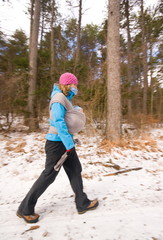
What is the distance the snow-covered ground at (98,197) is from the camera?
1521 mm

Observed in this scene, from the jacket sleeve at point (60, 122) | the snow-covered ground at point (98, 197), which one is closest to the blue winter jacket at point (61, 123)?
the jacket sleeve at point (60, 122)

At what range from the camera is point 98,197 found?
2.26 metres

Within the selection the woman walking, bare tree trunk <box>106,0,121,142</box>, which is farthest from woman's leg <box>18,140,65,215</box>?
bare tree trunk <box>106,0,121,142</box>

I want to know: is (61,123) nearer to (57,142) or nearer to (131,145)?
(57,142)

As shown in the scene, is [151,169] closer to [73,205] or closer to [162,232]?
[162,232]

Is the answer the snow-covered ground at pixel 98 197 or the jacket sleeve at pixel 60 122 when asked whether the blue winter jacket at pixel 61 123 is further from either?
the snow-covered ground at pixel 98 197

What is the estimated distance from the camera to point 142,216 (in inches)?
67.9

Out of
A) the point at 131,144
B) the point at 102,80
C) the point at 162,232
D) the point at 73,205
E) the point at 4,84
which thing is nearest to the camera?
the point at 162,232

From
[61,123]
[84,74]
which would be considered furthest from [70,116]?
[84,74]

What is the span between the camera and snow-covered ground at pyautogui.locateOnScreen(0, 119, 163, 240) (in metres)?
1.52

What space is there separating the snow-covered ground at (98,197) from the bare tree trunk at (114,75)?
873mm

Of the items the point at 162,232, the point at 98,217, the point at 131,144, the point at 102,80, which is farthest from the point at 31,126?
the point at 162,232

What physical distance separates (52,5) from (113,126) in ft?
44.7

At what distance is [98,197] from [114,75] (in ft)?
13.2
